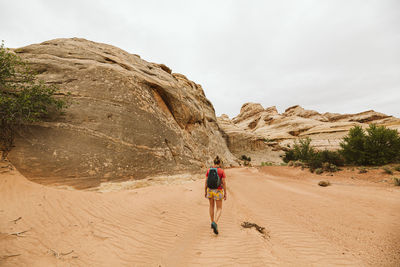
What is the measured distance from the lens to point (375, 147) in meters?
12.1

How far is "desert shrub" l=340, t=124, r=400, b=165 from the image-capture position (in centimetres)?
1168

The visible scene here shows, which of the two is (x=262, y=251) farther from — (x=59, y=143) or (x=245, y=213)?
(x=59, y=143)

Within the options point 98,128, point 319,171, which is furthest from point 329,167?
point 98,128

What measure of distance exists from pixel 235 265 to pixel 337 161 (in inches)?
639

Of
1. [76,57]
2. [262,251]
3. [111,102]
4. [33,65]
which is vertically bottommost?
[262,251]

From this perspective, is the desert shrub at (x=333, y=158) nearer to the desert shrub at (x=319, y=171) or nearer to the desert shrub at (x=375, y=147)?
the desert shrub at (x=375, y=147)

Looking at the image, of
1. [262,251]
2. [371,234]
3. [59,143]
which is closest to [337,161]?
[371,234]

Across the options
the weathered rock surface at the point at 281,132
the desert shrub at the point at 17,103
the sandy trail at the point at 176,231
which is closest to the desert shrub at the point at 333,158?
the sandy trail at the point at 176,231

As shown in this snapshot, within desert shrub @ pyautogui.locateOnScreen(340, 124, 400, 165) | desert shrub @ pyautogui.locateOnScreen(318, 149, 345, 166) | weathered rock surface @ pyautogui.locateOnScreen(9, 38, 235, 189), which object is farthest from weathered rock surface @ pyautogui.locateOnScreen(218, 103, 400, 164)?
weathered rock surface @ pyautogui.locateOnScreen(9, 38, 235, 189)

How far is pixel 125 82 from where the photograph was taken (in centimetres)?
925

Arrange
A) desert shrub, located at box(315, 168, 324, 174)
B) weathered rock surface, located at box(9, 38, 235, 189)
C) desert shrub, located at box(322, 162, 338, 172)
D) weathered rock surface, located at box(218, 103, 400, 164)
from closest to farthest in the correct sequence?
weathered rock surface, located at box(9, 38, 235, 189)
desert shrub, located at box(322, 162, 338, 172)
desert shrub, located at box(315, 168, 324, 174)
weathered rock surface, located at box(218, 103, 400, 164)

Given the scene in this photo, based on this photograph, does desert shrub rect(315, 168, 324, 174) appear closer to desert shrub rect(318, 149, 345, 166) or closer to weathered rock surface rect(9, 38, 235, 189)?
desert shrub rect(318, 149, 345, 166)

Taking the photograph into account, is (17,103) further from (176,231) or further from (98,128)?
(176,231)

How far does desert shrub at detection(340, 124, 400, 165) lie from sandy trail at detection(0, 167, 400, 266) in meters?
8.16
